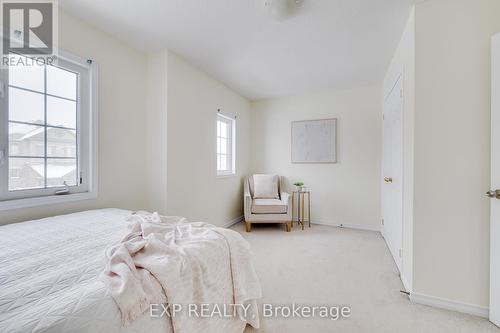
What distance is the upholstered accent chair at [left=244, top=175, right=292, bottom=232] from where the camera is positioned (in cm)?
348

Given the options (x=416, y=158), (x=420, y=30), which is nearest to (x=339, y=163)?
(x=416, y=158)

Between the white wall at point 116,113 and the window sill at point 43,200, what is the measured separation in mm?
49

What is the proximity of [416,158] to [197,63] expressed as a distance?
2.64 meters

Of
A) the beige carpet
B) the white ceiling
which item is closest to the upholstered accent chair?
the beige carpet

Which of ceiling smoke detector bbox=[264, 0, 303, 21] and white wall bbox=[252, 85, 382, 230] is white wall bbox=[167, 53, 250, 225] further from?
ceiling smoke detector bbox=[264, 0, 303, 21]

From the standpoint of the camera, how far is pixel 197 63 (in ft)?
9.20

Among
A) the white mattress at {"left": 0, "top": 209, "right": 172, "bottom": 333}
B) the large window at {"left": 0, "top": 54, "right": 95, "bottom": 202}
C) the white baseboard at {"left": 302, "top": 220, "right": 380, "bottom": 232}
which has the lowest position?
the white baseboard at {"left": 302, "top": 220, "right": 380, "bottom": 232}

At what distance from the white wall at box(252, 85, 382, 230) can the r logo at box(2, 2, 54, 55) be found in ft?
10.9

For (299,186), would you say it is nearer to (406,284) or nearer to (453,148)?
(406,284)

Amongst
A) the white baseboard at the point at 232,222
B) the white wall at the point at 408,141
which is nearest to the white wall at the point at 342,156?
the white baseboard at the point at 232,222

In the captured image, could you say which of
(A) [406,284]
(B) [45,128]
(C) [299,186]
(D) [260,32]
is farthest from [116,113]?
(A) [406,284]

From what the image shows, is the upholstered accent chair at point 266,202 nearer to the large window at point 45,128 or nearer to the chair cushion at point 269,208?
the chair cushion at point 269,208

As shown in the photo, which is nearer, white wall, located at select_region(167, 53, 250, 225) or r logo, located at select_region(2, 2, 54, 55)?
r logo, located at select_region(2, 2, 54, 55)

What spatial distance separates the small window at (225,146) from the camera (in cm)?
370
